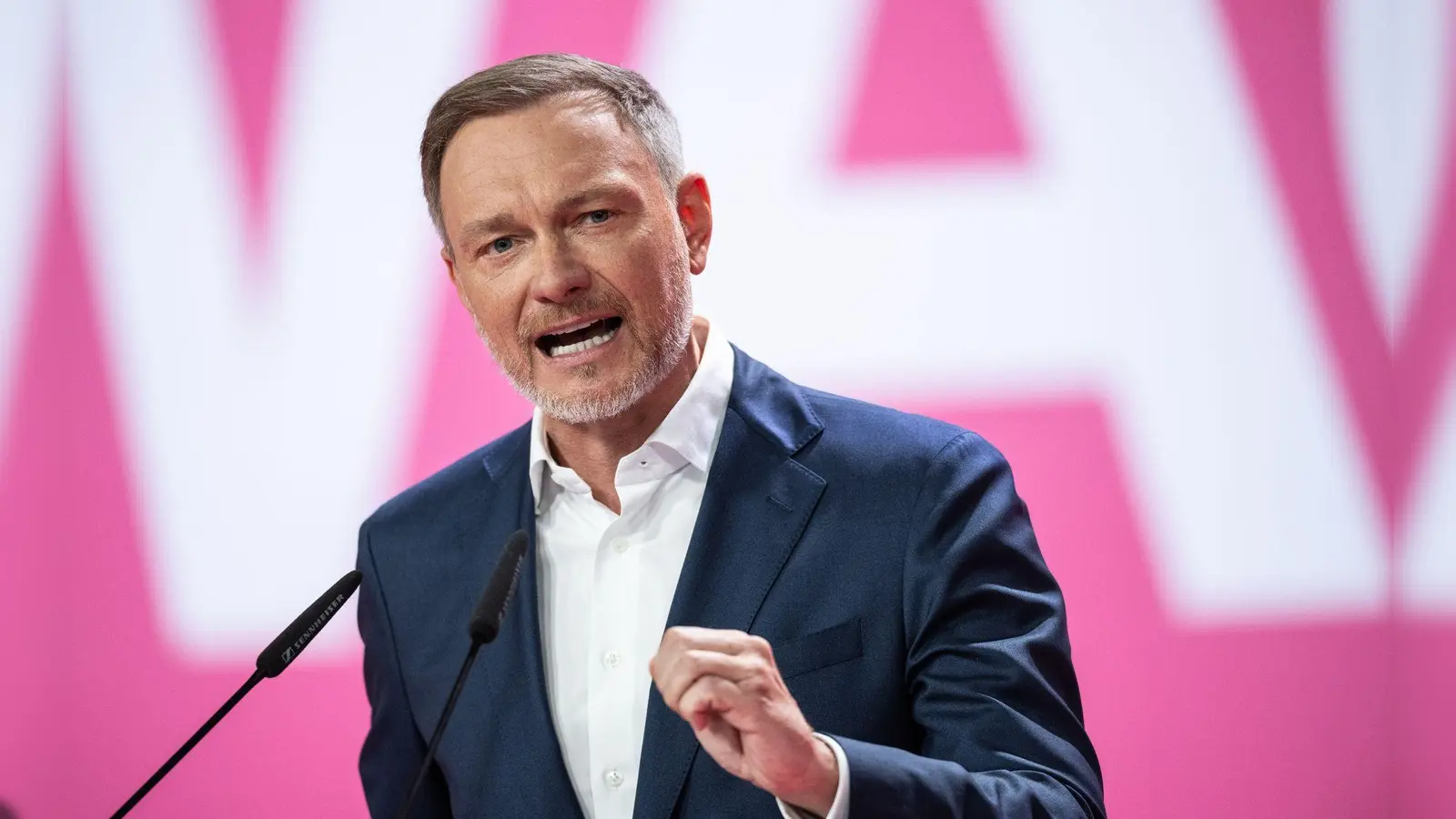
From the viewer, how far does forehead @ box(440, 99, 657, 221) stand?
1.87 meters

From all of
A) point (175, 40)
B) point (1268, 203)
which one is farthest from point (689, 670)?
point (175, 40)

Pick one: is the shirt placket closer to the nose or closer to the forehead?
the nose

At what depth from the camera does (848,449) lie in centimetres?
191

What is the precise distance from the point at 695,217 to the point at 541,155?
291 millimetres

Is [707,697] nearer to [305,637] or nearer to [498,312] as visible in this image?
[305,637]

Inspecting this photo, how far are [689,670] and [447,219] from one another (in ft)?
2.93

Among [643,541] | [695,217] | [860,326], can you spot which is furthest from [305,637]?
[860,326]

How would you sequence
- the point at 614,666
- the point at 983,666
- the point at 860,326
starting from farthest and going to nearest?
the point at 860,326, the point at 614,666, the point at 983,666

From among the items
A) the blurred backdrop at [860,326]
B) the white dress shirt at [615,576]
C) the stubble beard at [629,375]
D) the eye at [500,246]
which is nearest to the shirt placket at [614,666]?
the white dress shirt at [615,576]

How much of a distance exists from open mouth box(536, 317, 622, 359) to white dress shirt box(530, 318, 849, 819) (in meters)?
0.14

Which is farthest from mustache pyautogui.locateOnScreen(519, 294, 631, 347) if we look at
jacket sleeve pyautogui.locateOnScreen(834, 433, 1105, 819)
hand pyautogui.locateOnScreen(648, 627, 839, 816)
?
hand pyautogui.locateOnScreen(648, 627, 839, 816)

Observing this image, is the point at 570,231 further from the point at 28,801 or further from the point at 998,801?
the point at 28,801

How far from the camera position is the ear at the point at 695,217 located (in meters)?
2.06

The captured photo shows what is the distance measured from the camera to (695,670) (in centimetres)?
133
